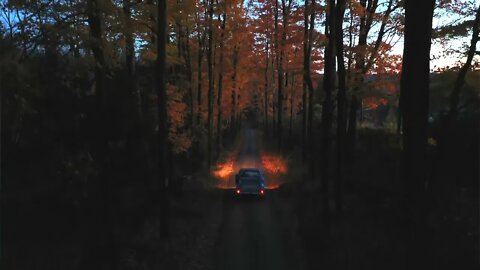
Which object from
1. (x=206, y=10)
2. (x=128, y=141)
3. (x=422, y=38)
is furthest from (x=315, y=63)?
(x=422, y=38)

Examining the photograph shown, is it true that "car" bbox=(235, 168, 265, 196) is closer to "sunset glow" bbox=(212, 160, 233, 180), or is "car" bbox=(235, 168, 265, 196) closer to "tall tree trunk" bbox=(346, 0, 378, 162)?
"tall tree trunk" bbox=(346, 0, 378, 162)

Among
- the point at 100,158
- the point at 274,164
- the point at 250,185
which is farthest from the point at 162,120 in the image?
the point at 274,164

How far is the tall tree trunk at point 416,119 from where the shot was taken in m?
5.54

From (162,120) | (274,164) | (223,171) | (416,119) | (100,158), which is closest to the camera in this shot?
(416,119)

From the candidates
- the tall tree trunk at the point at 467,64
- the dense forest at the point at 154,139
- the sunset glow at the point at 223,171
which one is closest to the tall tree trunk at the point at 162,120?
the dense forest at the point at 154,139

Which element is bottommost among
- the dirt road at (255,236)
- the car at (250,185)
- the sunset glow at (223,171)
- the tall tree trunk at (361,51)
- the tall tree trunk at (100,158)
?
the dirt road at (255,236)

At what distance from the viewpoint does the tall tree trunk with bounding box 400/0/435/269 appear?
18.2 ft

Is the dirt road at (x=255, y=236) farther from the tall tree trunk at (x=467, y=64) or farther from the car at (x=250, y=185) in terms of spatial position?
the tall tree trunk at (x=467, y=64)

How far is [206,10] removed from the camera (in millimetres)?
A: 33656

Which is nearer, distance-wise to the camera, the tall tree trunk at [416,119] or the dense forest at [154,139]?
the tall tree trunk at [416,119]

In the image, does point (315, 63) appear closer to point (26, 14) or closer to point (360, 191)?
point (360, 191)

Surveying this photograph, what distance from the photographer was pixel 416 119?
562 centimetres

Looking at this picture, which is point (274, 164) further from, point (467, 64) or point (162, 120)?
point (162, 120)

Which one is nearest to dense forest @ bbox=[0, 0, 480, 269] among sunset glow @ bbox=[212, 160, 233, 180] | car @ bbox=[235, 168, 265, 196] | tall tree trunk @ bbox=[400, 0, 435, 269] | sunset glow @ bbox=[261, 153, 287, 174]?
tall tree trunk @ bbox=[400, 0, 435, 269]
